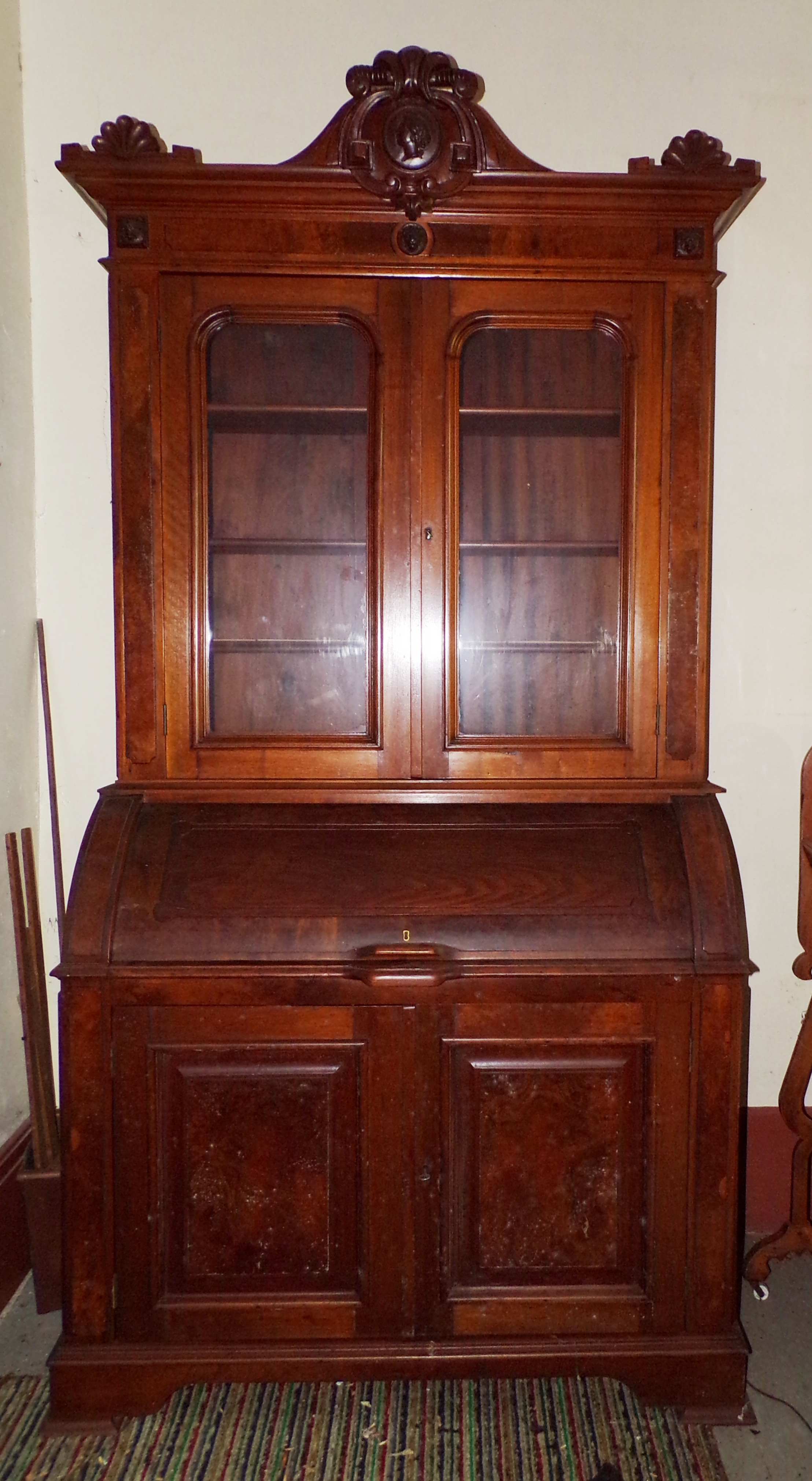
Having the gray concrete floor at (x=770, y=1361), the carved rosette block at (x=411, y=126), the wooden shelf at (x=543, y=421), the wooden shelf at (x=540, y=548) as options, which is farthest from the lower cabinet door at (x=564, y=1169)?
the carved rosette block at (x=411, y=126)

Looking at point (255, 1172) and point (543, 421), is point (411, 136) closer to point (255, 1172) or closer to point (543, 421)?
point (543, 421)

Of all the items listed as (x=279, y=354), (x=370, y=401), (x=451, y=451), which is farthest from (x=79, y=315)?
(x=451, y=451)

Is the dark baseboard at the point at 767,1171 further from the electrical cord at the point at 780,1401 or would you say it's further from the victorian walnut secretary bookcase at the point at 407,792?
the victorian walnut secretary bookcase at the point at 407,792

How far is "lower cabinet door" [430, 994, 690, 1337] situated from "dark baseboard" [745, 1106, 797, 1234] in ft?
2.19

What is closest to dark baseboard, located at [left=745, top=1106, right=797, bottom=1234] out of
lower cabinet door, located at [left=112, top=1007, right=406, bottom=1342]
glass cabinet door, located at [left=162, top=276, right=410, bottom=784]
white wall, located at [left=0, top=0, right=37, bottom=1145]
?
lower cabinet door, located at [left=112, top=1007, right=406, bottom=1342]

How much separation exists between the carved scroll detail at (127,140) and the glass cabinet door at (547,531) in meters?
0.61

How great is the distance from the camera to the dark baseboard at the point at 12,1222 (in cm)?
206

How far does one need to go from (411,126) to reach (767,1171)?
245cm

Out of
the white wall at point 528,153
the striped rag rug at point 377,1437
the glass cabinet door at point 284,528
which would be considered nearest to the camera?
the striped rag rug at point 377,1437

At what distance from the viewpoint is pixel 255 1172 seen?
5.72ft

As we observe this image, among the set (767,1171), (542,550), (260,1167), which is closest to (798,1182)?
(767,1171)

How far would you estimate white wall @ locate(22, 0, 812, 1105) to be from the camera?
7.14ft

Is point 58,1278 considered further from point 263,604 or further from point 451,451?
point 451,451

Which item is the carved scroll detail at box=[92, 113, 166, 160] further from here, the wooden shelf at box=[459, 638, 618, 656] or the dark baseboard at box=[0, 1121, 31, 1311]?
the dark baseboard at box=[0, 1121, 31, 1311]
